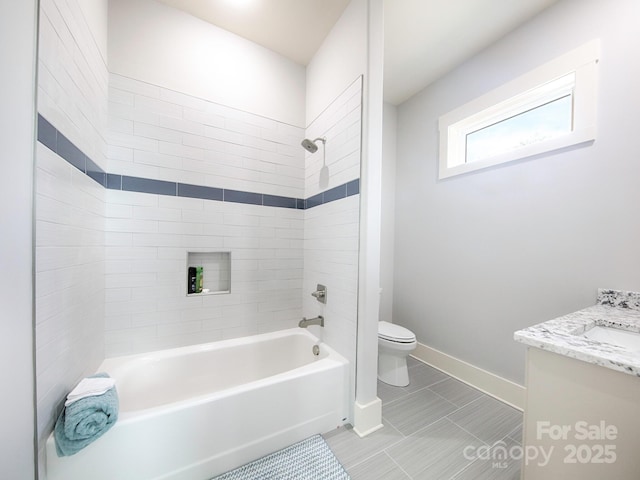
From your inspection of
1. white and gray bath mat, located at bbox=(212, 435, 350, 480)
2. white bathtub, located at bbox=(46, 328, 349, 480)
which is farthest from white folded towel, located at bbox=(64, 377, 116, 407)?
white and gray bath mat, located at bbox=(212, 435, 350, 480)

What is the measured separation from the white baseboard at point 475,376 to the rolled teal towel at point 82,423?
233 cm

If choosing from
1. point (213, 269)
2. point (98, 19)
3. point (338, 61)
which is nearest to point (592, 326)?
point (338, 61)

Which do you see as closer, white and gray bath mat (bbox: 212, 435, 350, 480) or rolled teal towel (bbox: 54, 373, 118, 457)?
rolled teal towel (bbox: 54, 373, 118, 457)

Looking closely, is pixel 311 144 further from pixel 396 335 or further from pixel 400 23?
pixel 396 335

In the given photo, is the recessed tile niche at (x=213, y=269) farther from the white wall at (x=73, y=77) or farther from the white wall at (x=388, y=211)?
the white wall at (x=388, y=211)

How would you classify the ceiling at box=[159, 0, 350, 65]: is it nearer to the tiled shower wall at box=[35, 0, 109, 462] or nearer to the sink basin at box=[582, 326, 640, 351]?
the tiled shower wall at box=[35, 0, 109, 462]

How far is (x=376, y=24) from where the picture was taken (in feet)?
4.42

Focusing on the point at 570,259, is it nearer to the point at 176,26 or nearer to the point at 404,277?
A: the point at 404,277

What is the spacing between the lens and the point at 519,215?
5.43 feet

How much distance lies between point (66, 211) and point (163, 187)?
63cm

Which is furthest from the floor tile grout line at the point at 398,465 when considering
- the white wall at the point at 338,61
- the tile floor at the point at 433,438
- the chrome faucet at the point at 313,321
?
the white wall at the point at 338,61

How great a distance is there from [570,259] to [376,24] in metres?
1.88

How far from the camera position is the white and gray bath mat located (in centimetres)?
110

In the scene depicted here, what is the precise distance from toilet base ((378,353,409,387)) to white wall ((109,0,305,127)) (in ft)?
7.25
